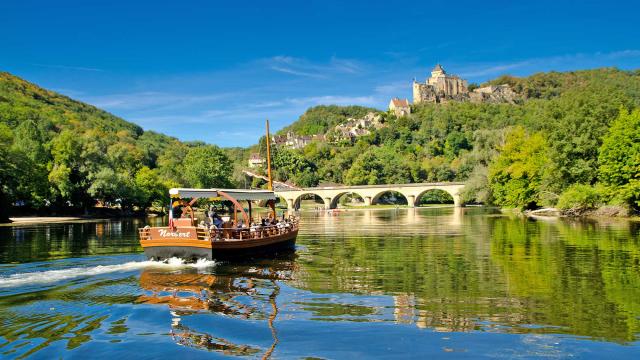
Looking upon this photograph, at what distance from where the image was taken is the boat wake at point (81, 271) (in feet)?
63.4

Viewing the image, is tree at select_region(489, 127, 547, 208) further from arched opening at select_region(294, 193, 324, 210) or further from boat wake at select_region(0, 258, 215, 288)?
arched opening at select_region(294, 193, 324, 210)

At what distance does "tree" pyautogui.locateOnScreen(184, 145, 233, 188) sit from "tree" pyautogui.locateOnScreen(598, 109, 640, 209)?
7010cm

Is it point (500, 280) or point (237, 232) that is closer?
point (500, 280)

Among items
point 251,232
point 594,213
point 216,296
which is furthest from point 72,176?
point 216,296

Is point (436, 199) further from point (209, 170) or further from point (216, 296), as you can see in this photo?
point (216, 296)

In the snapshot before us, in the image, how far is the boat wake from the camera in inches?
761

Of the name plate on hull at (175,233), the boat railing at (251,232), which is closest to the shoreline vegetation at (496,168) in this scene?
the boat railing at (251,232)

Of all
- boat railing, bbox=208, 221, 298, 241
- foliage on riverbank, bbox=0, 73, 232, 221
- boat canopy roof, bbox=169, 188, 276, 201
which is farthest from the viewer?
foliage on riverbank, bbox=0, 73, 232, 221

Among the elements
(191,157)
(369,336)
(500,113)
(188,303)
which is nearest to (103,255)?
(188,303)

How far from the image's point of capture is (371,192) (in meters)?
122

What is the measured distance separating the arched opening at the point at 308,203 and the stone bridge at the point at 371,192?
40 cm

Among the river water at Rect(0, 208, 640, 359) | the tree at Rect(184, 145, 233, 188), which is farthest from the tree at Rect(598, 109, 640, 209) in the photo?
the tree at Rect(184, 145, 233, 188)

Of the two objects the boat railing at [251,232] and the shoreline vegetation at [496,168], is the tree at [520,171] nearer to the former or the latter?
the shoreline vegetation at [496,168]

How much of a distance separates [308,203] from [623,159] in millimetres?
99762
